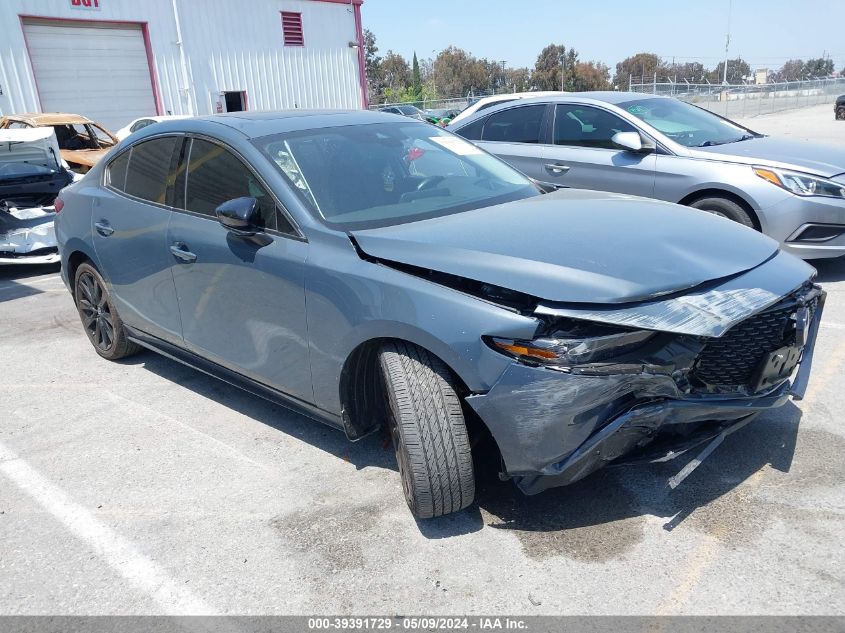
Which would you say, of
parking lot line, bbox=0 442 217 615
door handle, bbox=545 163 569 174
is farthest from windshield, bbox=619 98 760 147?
parking lot line, bbox=0 442 217 615

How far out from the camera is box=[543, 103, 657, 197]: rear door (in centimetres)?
631

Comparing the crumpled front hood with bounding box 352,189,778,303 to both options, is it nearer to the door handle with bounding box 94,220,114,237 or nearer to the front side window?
the door handle with bounding box 94,220,114,237

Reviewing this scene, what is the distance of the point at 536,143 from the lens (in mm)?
7066

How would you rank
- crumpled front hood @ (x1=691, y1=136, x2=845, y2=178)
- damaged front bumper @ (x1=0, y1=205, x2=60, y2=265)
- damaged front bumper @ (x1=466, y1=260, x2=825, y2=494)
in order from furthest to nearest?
damaged front bumper @ (x1=0, y1=205, x2=60, y2=265)
crumpled front hood @ (x1=691, y1=136, x2=845, y2=178)
damaged front bumper @ (x1=466, y1=260, x2=825, y2=494)

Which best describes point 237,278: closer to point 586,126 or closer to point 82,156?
point 586,126

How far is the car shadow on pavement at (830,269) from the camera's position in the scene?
6.09 meters

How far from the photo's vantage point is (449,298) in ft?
8.52

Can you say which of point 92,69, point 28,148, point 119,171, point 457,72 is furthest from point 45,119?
point 457,72

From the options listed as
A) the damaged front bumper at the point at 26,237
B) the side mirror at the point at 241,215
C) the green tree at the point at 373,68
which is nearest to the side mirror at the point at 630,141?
the side mirror at the point at 241,215

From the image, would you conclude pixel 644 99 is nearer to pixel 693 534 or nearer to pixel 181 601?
pixel 693 534

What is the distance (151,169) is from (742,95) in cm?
3902

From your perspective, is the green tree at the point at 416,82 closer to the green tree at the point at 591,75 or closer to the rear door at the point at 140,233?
the green tree at the point at 591,75

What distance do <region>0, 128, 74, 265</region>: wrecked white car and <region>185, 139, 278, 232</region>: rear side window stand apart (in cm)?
503

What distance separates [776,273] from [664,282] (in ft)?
2.18
